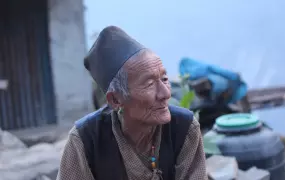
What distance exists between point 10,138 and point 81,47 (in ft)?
5.62

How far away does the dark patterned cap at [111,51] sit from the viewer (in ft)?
5.66

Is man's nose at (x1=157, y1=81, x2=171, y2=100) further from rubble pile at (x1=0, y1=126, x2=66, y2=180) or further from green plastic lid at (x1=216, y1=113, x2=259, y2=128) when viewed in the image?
green plastic lid at (x1=216, y1=113, x2=259, y2=128)

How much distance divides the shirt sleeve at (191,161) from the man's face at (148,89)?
27 centimetres

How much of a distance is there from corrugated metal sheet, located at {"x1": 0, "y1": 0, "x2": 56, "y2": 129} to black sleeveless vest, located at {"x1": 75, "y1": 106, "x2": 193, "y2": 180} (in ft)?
13.0

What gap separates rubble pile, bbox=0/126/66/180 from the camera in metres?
3.43

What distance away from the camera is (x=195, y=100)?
22.3ft

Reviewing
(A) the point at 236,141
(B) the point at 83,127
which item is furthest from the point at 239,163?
(B) the point at 83,127

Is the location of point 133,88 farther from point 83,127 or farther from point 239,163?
point 239,163

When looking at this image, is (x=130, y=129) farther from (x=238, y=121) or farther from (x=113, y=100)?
(x=238, y=121)

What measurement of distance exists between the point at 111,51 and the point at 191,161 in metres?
0.70

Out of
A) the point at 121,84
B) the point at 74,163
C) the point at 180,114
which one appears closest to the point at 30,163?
the point at 74,163

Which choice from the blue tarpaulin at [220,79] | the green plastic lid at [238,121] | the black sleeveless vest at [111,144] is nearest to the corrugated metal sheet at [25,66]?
the blue tarpaulin at [220,79]

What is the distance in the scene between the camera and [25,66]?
5.73 m

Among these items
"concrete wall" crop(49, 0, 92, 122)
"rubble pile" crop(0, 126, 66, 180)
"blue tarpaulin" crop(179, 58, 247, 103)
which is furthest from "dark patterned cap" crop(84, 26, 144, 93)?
"blue tarpaulin" crop(179, 58, 247, 103)
